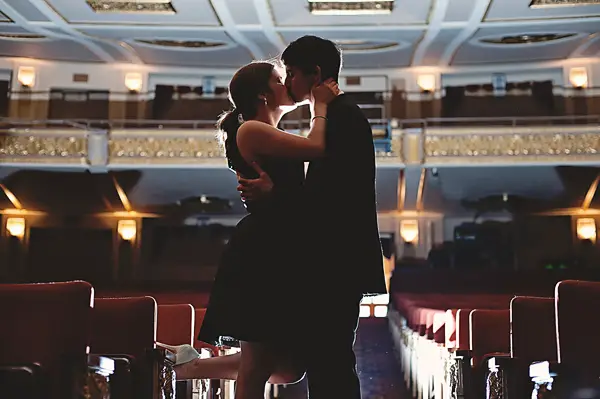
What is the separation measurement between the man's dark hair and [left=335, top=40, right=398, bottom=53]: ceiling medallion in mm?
8875

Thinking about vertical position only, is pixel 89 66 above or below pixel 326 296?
above

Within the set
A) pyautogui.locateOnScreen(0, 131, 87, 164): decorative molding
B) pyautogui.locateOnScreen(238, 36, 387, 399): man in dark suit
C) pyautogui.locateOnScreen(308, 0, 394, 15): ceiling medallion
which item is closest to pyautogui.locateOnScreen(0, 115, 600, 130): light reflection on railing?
pyautogui.locateOnScreen(0, 131, 87, 164): decorative molding

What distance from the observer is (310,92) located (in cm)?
169

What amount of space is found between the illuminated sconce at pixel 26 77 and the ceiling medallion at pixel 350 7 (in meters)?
4.41

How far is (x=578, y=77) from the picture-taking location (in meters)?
10.9

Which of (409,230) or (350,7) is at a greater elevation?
(350,7)

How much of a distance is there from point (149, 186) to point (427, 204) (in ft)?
12.6

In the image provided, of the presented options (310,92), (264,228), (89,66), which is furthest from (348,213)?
(89,66)

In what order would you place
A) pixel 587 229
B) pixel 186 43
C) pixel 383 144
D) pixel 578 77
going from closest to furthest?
pixel 383 144
pixel 587 229
pixel 186 43
pixel 578 77

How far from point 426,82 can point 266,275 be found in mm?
9942

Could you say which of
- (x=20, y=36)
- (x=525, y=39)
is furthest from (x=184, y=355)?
(x=525, y=39)

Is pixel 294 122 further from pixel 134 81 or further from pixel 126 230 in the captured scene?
pixel 126 230

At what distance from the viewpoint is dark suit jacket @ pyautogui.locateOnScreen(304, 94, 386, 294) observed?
1.55m

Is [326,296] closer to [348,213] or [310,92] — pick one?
[348,213]
